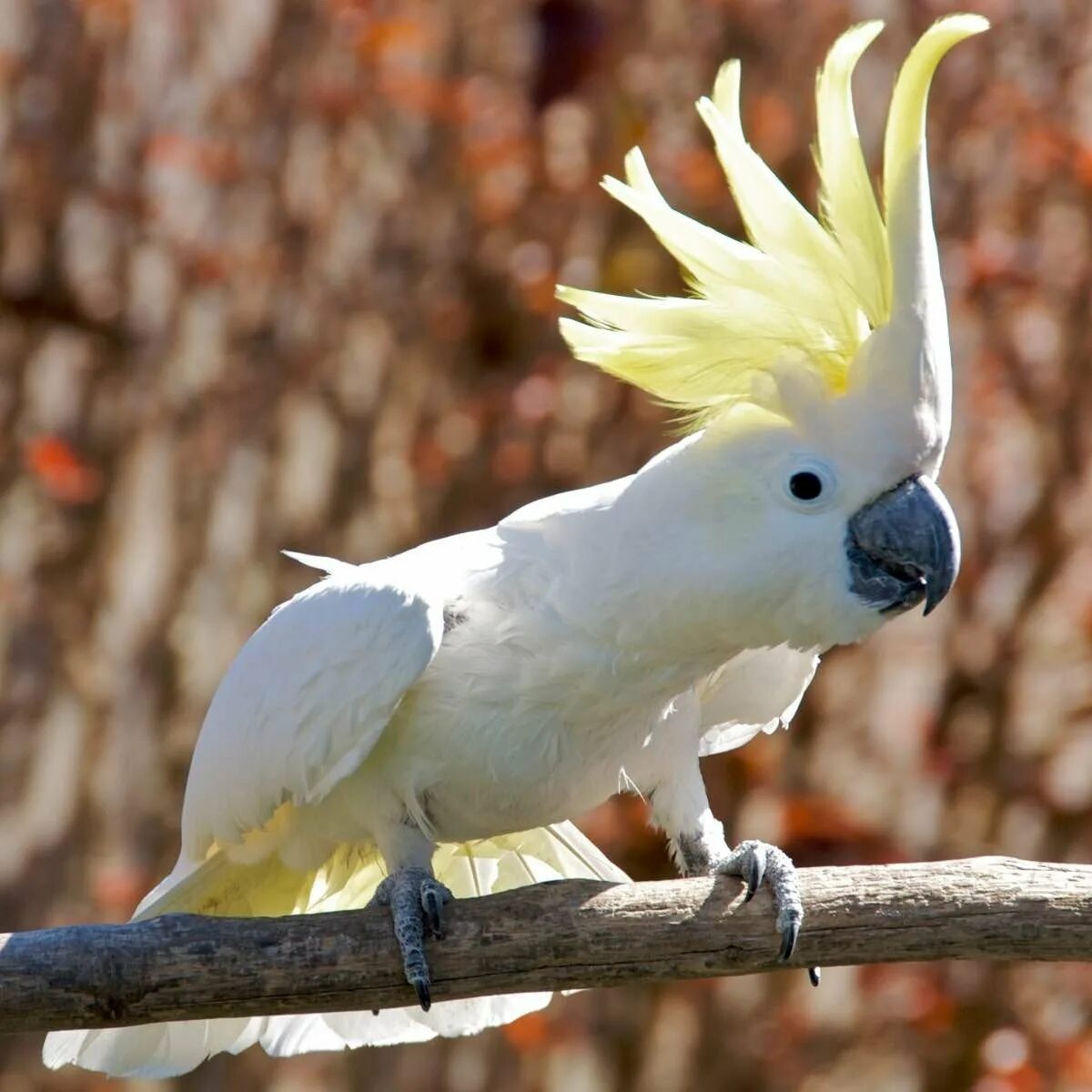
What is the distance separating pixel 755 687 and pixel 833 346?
0.67 m

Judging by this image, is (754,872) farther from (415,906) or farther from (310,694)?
(310,694)

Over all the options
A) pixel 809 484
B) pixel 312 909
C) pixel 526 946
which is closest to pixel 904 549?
pixel 809 484

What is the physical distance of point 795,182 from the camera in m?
3.95

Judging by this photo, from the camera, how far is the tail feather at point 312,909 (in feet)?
8.02

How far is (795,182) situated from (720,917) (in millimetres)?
2339

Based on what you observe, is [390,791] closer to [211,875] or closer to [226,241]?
[211,875]

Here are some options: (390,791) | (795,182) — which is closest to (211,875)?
(390,791)

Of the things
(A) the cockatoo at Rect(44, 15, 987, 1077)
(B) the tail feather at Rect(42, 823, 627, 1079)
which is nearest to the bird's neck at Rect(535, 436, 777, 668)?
(A) the cockatoo at Rect(44, 15, 987, 1077)

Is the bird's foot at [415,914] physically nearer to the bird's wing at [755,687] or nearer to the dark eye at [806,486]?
the bird's wing at [755,687]

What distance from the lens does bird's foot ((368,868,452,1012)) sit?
2111 mm

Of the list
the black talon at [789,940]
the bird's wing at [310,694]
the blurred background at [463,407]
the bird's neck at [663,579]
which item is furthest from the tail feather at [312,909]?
the blurred background at [463,407]

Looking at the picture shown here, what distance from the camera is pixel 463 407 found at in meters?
4.20

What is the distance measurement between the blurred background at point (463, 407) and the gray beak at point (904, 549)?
1.93 m

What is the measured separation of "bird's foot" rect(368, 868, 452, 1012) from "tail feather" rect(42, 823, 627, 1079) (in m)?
0.25
